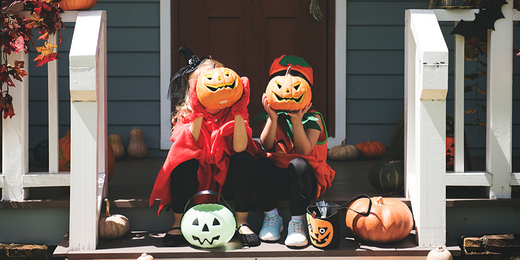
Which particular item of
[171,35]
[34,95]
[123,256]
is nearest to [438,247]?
[123,256]

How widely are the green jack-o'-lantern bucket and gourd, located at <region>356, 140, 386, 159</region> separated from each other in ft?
7.46

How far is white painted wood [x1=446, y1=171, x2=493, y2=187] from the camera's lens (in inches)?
96.1

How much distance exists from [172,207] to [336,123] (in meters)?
2.28

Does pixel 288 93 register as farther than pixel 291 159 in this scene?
No

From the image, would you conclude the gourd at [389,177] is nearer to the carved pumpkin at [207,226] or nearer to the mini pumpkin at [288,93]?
the mini pumpkin at [288,93]

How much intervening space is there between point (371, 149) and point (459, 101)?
1.72m

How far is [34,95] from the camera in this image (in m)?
4.14

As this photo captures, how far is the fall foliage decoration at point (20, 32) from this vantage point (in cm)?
227

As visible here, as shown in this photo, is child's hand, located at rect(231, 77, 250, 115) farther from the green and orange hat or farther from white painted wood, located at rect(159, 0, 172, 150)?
white painted wood, located at rect(159, 0, 172, 150)

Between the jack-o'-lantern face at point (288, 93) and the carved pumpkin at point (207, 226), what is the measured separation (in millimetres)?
575

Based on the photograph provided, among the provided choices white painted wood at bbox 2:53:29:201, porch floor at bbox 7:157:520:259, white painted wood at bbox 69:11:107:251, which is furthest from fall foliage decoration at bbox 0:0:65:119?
porch floor at bbox 7:157:520:259

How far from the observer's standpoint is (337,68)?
4.20 meters

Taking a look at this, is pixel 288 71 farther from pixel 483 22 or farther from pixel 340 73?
pixel 340 73

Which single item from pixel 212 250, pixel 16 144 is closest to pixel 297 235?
pixel 212 250
